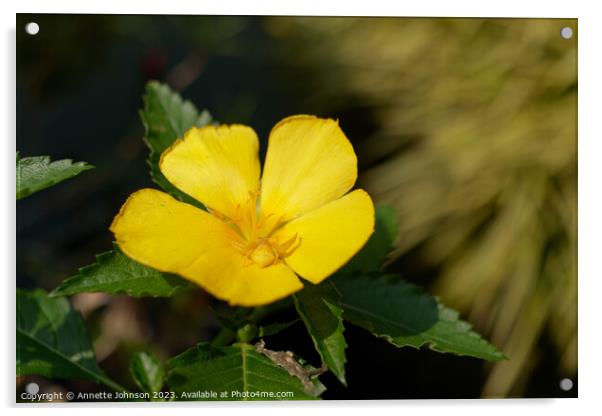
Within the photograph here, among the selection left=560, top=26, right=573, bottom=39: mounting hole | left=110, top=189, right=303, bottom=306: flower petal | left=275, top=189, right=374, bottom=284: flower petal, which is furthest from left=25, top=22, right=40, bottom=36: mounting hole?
left=560, top=26, right=573, bottom=39: mounting hole

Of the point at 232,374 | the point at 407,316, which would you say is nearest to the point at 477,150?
the point at 407,316

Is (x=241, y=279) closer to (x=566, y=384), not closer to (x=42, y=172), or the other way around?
(x=42, y=172)

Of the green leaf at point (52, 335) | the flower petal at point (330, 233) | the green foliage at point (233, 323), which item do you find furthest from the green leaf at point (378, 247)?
the green leaf at point (52, 335)

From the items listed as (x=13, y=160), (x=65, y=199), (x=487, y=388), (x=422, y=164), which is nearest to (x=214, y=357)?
(x=13, y=160)

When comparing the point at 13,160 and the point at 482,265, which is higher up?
the point at 13,160

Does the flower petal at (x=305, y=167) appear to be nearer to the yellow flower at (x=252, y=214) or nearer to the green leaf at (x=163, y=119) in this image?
the yellow flower at (x=252, y=214)

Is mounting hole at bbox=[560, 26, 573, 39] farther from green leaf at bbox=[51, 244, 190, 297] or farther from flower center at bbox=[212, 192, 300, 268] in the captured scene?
green leaf at bbox=[51, 244, 190, 297]

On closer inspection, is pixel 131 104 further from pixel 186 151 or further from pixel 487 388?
pixel 487 388
